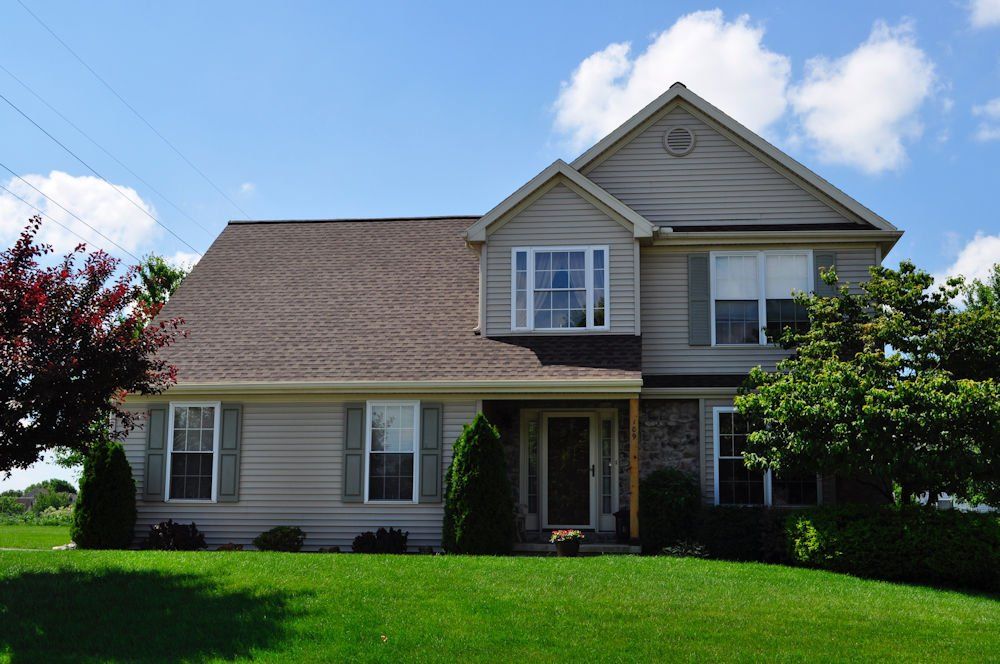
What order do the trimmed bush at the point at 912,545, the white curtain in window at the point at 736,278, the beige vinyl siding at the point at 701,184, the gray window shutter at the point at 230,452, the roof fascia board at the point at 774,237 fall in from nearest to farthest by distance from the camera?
1. the trimmed bush at the point at 912,545
2. the gray window shutter at the point at 230,452
3. the roof fascia board at the point at 774,237
4. the white curtain in window at the point at 736,278
5. the beige vinyl siding at the point at 701,184

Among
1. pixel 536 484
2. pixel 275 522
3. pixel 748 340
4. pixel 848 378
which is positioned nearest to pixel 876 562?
pixel 848 378

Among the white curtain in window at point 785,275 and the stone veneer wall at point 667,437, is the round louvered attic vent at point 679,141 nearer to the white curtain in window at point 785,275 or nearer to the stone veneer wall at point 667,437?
the white curtain in window at point 785,275

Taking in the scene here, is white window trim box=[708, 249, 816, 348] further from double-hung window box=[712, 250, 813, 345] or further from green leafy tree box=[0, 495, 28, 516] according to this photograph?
green leafy tree box=[0, 495, 28, 516]

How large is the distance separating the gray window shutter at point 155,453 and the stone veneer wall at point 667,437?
7961mm

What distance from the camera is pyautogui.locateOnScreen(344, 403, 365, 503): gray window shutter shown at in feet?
54.5

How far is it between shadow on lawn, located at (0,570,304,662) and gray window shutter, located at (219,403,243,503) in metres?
4.93

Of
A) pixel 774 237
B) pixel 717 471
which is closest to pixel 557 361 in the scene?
pixel 717 471

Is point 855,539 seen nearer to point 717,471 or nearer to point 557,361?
point 717,471

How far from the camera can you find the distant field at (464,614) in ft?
30.3

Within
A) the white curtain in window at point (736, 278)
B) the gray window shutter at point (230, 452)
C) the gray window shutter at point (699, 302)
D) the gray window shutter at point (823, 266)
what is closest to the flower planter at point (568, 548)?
→ the gray window shutter at point (699, 302)

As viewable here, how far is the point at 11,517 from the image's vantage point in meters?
30.3

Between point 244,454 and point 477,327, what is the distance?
4.61 meters

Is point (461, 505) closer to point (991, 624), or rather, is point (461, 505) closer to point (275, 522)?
point (275, 522)

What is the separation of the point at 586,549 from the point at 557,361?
10.1 ft
